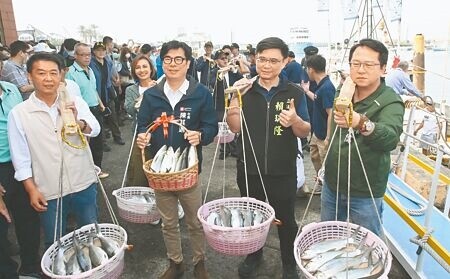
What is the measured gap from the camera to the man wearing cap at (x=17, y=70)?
5074mm

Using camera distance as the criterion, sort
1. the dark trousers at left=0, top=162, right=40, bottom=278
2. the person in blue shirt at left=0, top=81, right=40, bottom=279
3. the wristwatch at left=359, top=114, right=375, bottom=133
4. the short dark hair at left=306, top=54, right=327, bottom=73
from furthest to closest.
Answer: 1. the short dark hair at left=306, top=54, right=327, bottom=73
2. the dark trousers at left=0, top=162, right=40, bottom=278
3. the person in blue shirt at left=0, top=81, right=40, bottom=279
4. the wristwatch at left=359, top=114, right=375, bottom=133

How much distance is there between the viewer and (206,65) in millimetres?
9352

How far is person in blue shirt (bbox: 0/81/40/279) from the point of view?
115 inches

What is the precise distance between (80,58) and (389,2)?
37.7 feet

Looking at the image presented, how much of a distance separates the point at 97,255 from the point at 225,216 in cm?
107

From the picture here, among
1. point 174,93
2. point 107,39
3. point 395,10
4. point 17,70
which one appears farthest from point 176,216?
point 395,10

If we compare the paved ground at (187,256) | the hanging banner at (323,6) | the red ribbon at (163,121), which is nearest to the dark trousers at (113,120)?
the paved ground at (187,256)

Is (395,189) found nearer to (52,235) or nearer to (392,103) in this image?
(392,103)

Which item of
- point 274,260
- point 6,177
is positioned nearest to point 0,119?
point 6,177

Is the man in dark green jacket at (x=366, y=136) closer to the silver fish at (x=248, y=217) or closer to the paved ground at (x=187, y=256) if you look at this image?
the silver fish at (x=248, y=217)

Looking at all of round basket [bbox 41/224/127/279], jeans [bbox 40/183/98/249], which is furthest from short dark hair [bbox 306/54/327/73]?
round basket [bbox 41/224/127/279]

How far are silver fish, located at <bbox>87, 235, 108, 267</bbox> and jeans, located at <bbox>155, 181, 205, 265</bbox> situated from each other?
2.45 ft

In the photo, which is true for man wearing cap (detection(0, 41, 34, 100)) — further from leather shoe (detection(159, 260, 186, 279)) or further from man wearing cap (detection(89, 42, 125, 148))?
leather shoe (detection(159, 260, 186, 279))

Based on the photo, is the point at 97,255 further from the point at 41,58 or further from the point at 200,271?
the point at 41,58
